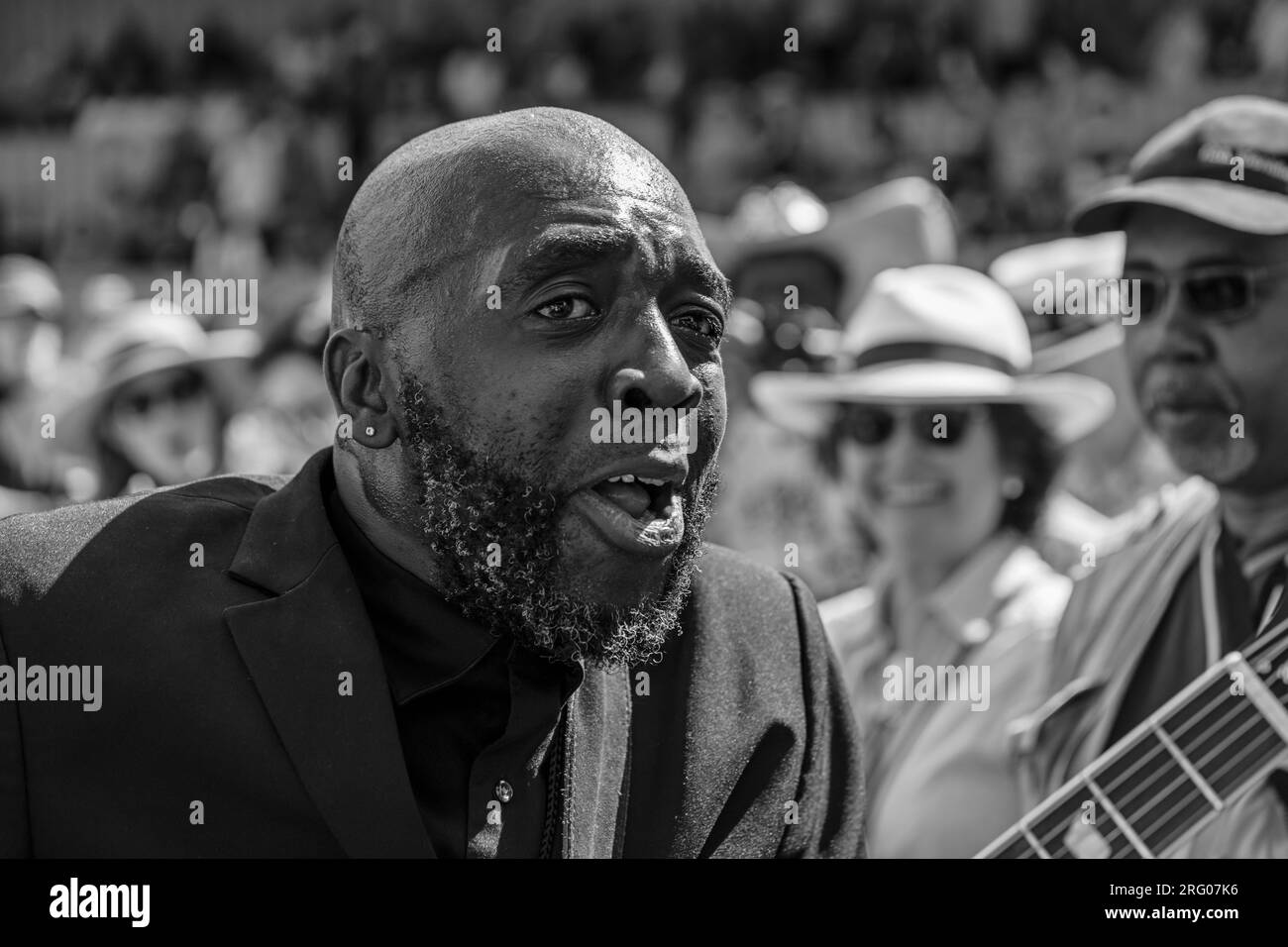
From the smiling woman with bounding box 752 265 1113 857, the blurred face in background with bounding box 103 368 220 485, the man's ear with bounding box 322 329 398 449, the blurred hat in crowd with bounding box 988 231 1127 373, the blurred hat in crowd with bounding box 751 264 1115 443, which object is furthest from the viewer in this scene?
the blurred face in background with bounding box 103 368 220 485

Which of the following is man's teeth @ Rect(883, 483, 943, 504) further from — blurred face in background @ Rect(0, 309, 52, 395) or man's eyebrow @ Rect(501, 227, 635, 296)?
blurred face in background @ Rect(0, 309, 52, 395)

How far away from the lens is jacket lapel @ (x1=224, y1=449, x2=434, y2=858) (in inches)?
71.0

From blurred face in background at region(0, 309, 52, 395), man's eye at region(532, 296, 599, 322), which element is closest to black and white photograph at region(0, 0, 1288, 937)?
man's eye at region(532, 296, 599, 322)

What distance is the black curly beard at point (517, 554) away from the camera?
1.82 m

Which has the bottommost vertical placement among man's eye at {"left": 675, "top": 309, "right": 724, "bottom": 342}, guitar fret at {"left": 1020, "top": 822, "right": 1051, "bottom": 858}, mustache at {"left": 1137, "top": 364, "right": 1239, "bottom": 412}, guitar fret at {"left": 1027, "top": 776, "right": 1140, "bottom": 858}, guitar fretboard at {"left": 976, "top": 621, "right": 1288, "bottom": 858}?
guitar fret at {"left": 1020, "top": 822, "right": 1051, "bottom": 858}

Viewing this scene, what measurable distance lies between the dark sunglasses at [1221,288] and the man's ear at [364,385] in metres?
1.69

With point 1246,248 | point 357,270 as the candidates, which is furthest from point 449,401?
point 1246,248

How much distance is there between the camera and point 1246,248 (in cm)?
309

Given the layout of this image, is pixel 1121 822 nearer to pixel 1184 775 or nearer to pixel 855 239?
pixel 1184 775

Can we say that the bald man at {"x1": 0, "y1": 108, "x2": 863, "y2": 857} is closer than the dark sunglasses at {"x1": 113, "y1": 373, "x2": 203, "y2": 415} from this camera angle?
Yes

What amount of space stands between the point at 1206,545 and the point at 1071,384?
4.40ft

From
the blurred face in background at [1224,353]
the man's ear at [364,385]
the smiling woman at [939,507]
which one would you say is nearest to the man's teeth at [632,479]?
the man's ear at [364,385]

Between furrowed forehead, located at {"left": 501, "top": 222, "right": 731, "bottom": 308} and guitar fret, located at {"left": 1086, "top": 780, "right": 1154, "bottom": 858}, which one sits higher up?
furrowed forehead, located at {"left": 501, "top": 222, "right": 731, "bottom": 308}

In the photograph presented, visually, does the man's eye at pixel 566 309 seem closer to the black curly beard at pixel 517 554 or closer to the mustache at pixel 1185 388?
the black curly beard at pixel 517 554
